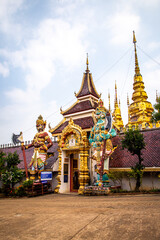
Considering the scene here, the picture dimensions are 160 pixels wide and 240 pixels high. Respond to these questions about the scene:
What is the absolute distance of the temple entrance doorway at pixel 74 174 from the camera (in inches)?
612

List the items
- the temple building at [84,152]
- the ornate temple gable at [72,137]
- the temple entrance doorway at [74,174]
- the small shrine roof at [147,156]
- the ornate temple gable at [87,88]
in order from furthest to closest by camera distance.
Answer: the ornate temple gable at [87,88], the temple entrance doorway at [74,174], the ornate temple gable at [72,137], the temple building at [84,152], the small shrine roof at [147,156]

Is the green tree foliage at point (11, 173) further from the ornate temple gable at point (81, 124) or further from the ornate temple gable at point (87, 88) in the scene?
the ornate temple gable at point (87, 88)

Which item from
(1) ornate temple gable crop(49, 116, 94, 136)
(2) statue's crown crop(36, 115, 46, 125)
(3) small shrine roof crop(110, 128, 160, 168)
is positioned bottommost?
(3) small shrine roof crop(110, 128, 160, 168)

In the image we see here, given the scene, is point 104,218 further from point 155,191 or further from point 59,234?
point 155,191

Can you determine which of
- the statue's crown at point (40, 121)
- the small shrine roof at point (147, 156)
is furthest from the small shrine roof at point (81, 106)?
the small shrine roof at point (147, 156)

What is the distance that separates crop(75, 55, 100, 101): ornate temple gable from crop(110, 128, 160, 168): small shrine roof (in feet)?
18.7

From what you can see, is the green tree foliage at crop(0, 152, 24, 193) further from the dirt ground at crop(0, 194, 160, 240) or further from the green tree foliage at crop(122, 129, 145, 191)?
the dirt ground at crop(0, 194, 160, 240)

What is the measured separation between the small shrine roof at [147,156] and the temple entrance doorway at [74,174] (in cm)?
330

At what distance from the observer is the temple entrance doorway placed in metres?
15.5

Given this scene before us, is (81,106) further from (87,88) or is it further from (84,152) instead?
(84,152)

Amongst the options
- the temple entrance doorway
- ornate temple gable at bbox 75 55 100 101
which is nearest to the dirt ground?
the temple entrance doorway

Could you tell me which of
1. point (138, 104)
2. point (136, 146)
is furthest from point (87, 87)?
point (138, 104)

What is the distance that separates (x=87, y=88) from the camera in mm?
18094

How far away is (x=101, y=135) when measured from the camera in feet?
42.2
